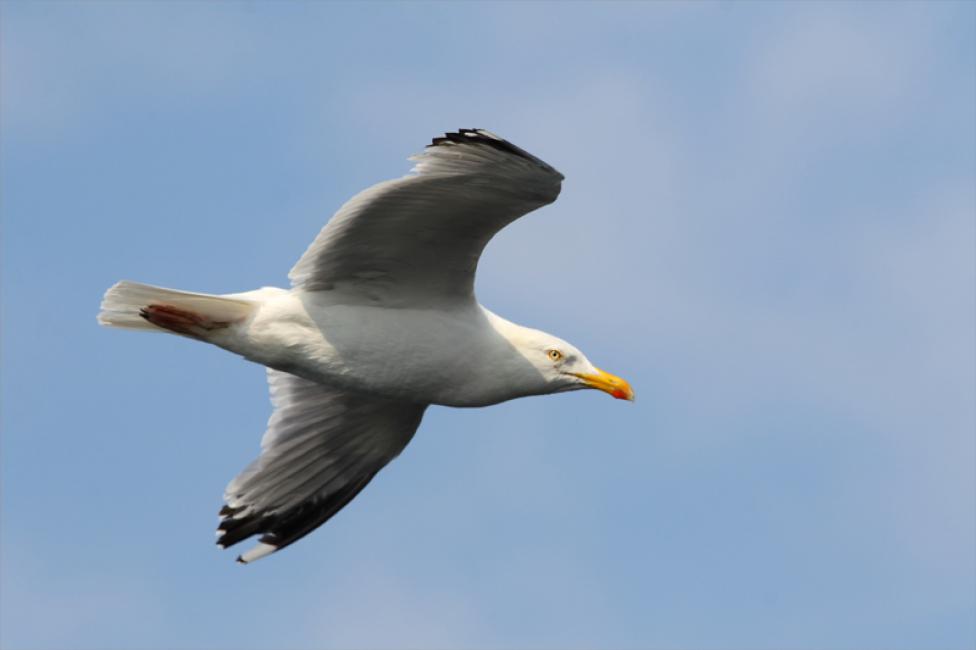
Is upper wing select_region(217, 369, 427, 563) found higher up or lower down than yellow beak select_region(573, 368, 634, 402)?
lower down

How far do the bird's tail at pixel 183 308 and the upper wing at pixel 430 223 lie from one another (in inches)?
21.8

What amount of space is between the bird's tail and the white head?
81.3 inches

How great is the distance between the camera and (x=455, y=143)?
495 inches

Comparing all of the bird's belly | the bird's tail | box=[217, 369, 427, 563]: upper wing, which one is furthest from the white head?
the bird's tail

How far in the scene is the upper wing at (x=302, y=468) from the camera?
1571cm

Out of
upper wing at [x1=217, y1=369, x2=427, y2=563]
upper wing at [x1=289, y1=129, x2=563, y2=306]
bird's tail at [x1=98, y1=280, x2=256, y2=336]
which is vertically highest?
upper wing at [x1=289, y1=129, x2=563, y2=306]

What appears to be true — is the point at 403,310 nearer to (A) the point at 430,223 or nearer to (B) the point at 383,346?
(B) the point at 383,346

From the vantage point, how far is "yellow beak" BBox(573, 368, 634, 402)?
1434 cm

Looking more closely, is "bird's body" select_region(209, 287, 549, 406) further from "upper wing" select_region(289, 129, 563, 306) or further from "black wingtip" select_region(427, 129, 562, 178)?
"black wingtip" select_region(427, 129, 562, 178)

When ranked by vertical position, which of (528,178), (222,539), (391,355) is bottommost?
(222,539)

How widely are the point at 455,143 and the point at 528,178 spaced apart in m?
0.57

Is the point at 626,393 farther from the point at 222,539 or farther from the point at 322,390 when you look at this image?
the point at 222,539

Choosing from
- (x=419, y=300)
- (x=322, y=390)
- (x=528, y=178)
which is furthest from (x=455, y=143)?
(x=322, y=390)

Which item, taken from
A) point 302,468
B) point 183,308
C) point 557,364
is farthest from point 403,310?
point 302,468
